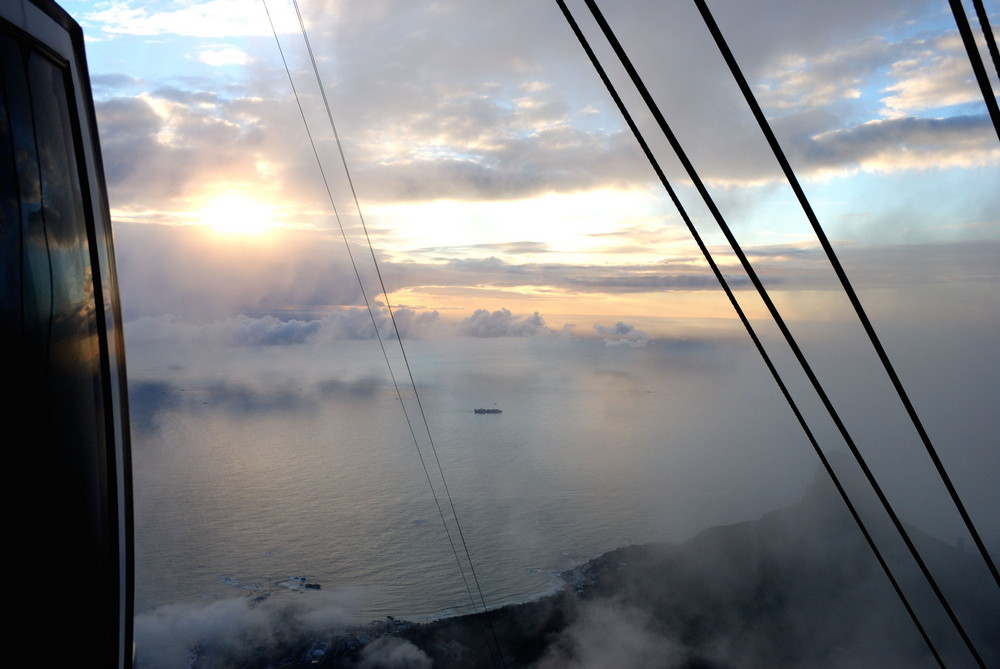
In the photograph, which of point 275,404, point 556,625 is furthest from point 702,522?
point 275,404

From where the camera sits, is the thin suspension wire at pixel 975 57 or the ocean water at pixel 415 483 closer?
the thin suspension wire at pixel 975 57

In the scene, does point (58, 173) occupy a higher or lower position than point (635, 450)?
lower

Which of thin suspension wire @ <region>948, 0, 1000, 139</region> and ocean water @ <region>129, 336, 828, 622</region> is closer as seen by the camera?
thin suspension wire @ <region>948, 0, 1000, 139</region>

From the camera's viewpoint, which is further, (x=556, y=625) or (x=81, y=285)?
(x=556, y=625)

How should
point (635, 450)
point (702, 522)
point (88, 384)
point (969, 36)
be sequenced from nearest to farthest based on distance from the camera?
point (88, 384)
point (969, 36)
point (702, 522)
point (635, 450)

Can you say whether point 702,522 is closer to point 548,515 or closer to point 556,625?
point 548,515

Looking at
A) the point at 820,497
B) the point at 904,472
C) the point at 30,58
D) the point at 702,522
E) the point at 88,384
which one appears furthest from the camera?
the point at 904,472

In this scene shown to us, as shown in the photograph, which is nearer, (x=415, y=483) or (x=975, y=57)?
(x=975, y=57)

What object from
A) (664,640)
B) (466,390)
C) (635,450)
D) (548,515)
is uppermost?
(466,390)
